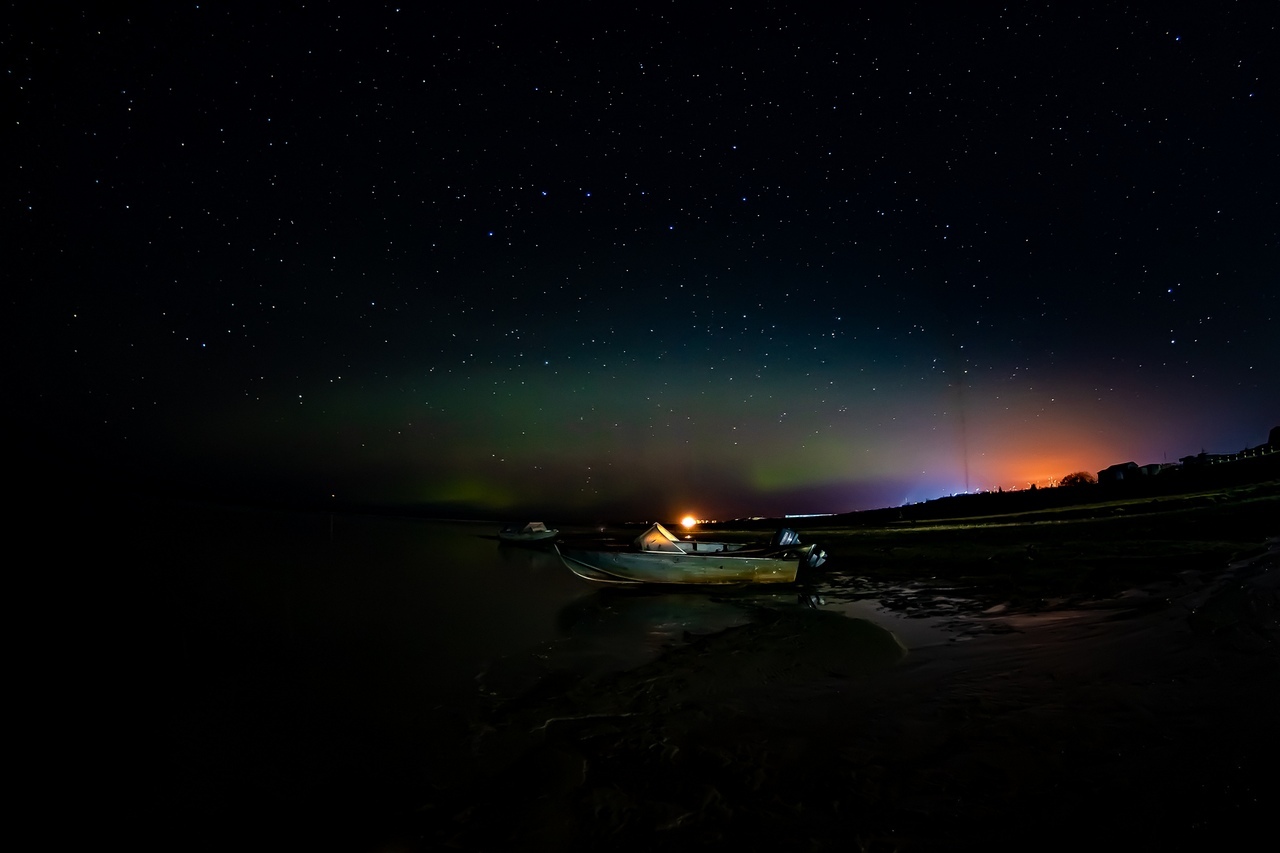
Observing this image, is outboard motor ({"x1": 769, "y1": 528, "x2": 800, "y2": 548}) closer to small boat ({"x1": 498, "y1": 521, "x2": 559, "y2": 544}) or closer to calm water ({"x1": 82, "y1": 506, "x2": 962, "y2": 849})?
calm water ({"x1": 82, "y1": 506, "x2": 962, "y2": 849})

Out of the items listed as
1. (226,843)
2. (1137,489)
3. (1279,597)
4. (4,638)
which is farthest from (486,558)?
(1137,489)

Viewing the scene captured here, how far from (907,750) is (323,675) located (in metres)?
12.3

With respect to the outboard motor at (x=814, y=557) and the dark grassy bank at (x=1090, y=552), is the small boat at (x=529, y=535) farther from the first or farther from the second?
the outboard motor at (x=814, y=557)

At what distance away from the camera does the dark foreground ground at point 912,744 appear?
15.8 feet

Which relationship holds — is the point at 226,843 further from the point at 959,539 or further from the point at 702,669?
the point at 959,539

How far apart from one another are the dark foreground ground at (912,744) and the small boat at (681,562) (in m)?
6.72

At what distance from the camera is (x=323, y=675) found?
12.2 meters

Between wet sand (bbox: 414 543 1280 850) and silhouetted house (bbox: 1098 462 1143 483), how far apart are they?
312 feet

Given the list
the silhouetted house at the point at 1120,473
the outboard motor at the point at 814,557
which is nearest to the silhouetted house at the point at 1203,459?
the silhouetted house at the point at 1120,473

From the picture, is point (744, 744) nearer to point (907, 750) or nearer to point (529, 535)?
point (907, 750)


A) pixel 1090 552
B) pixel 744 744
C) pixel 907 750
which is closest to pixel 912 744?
pixel 907 750

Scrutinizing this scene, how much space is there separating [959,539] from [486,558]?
3887 cm

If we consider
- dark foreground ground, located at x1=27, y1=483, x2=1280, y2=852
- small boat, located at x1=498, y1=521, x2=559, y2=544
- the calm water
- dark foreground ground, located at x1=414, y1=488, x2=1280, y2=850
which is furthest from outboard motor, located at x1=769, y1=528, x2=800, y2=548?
small boat, located at x1=498, y1=521, x2=559, y2=544

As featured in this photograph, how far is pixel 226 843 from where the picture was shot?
5.74 meters
